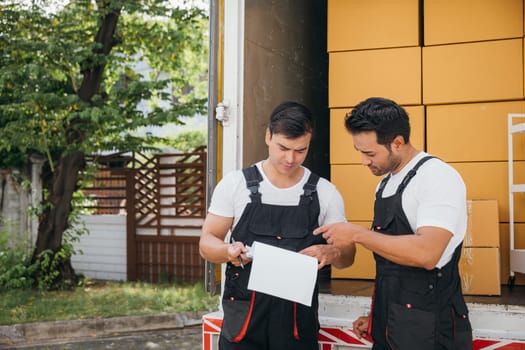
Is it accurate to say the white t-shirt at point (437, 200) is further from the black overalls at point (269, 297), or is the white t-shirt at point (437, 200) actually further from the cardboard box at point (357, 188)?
the cardboard box at point (357, 188)

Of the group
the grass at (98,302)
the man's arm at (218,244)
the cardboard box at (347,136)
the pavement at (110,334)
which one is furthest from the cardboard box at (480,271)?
the grass at (98,302)

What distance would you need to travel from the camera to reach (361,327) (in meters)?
2.66

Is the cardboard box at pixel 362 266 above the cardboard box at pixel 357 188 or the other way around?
the other way around

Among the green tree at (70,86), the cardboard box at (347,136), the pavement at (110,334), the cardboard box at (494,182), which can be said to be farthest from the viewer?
the green tree at (70,86)

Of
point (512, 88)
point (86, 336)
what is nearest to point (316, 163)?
point (512, 88)

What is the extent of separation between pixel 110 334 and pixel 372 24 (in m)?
4.89

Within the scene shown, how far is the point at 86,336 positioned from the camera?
7.11 meters

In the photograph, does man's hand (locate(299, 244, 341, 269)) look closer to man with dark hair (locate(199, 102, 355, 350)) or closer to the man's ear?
man with dark hair (locate(199, 102, 355, 350))

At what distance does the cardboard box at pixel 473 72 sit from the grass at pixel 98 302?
4567mm

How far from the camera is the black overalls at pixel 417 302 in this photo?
2.18 metres

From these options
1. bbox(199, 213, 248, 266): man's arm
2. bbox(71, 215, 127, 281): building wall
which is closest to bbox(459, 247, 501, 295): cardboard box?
bbox(199, 213, 248, 266): man's arm

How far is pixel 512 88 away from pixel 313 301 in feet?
6.06

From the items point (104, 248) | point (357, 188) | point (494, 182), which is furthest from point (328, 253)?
A: point (104, 248)

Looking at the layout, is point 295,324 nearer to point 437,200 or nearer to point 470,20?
point 437,200
